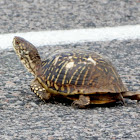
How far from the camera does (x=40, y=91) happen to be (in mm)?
4746

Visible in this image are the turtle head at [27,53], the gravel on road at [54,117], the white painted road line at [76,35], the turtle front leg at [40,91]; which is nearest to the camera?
the gravel on road at [54,117]

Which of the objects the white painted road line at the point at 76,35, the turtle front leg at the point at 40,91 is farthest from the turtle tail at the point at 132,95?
the white painted road line at the point at 76,35

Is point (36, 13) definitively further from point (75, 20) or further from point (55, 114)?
point (55, 114)

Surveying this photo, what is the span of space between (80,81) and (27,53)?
724mm

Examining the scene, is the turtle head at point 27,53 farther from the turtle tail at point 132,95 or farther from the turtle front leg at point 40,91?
the turtle tail at point 132,95

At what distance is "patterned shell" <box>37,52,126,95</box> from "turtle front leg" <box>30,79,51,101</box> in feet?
0.15

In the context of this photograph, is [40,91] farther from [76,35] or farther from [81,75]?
[76,35]

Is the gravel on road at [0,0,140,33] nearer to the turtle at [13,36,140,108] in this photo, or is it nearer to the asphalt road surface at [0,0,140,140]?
the asphalt road surface at [0,0,140,140]

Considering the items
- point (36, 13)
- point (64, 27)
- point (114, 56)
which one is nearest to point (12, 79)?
point (114, 56)

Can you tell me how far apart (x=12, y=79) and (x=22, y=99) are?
2.25ft

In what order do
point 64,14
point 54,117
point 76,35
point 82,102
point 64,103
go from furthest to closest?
point 64,14, point 76,35, point 64,103, point 82,102, point 54,117

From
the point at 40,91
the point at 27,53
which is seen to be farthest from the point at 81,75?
the point at 27,53

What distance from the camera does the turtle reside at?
4.55m

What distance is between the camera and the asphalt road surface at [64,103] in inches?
153
